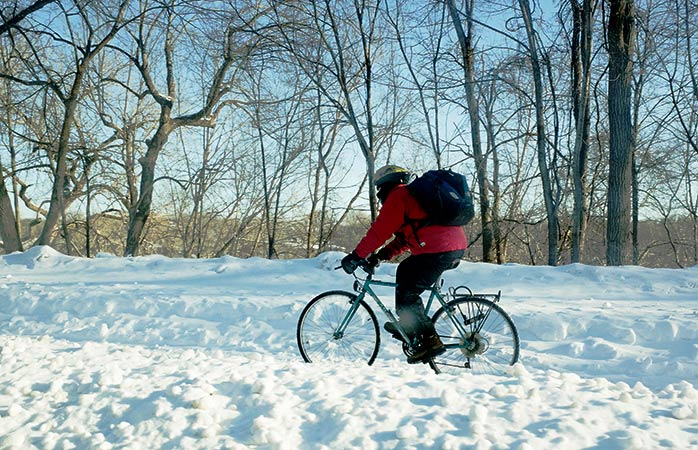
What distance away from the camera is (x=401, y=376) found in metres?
3.71

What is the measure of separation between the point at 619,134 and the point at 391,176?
8.04 meters

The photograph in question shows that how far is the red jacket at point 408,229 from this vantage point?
424 cm

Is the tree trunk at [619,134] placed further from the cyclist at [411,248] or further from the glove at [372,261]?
the glove at [372,261]

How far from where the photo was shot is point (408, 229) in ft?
14.1

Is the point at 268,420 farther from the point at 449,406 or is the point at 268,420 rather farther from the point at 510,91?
the point at 510,91

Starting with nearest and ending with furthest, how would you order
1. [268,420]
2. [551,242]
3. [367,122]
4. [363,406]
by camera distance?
[268,420]
[363,406]
[551,242]
[367,122]

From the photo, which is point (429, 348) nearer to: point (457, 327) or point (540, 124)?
point (457, 327)

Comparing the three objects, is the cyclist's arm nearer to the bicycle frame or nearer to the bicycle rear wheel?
the bicycle frame

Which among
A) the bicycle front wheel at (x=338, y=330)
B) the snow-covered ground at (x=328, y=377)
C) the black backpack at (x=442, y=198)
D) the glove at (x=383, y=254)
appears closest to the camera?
the snow-covered ground at (x=328, y=377)

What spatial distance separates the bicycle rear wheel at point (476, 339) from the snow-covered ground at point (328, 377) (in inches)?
17.0

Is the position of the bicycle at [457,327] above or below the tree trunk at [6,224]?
below

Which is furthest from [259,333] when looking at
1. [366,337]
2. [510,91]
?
[510,91]

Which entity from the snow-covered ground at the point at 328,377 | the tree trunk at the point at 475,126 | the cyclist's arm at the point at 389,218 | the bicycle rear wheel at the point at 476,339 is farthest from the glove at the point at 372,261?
the tree trunk at the point at 475,126

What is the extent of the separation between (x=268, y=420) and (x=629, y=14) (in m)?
11.1
